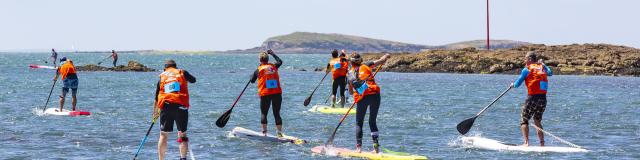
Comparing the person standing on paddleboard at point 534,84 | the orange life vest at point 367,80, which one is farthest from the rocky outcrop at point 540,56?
the orange life vest at point 367,80

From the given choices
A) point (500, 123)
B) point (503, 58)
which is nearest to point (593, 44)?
point (503, 58)

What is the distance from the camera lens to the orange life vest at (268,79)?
20.6 meters

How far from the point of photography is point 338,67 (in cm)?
2859

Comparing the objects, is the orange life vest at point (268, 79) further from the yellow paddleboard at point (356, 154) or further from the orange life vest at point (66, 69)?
the orange life vest at point (66, 69)

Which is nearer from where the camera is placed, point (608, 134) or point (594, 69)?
point (608, 134)

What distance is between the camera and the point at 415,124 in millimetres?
A: 27125

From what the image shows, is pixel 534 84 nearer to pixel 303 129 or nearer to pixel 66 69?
pixel 303 129

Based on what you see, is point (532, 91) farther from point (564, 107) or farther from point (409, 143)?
point (564, 107)

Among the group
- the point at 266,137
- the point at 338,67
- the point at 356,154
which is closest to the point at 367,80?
the point at 356,154

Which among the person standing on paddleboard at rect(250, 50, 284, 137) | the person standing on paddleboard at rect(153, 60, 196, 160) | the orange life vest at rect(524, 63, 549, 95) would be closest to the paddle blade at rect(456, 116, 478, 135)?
the orange life vest at rect(524, 63, 549, 95)

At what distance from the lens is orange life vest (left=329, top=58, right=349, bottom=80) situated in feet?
93.3

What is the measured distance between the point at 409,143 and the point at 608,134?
553cm

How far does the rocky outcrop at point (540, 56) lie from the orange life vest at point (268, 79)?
70.2m

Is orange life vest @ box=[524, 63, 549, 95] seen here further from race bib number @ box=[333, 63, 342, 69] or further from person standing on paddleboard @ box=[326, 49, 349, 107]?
race bib number @ box=[333, 63, 342, 69]
